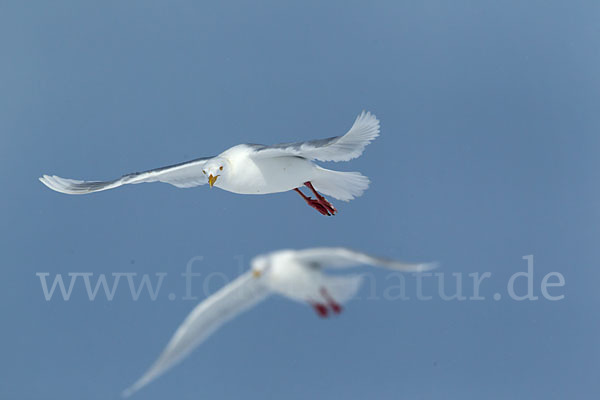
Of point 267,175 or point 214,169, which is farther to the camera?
point 267,175

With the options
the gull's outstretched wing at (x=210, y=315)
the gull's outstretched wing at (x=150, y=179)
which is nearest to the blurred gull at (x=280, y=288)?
the gull's outstretched wing at (x=210, y=315)

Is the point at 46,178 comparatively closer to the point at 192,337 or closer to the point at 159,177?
the point at 159,177

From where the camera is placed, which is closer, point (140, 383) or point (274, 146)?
point (140, 383)

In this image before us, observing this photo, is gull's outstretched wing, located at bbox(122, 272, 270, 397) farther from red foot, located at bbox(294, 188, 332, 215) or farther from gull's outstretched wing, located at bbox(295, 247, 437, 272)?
red foot, located at bbox(294, 188, 332, 215)

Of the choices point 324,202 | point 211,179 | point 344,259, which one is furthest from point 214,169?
point 344,259

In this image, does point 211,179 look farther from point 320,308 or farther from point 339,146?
point 320,308

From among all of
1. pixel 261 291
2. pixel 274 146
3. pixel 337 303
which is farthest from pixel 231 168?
pixel 337 303
